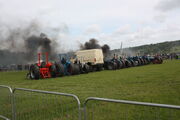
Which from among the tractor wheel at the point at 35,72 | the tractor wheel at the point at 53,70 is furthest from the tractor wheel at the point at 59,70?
the tractor wheel at the point at 35,72

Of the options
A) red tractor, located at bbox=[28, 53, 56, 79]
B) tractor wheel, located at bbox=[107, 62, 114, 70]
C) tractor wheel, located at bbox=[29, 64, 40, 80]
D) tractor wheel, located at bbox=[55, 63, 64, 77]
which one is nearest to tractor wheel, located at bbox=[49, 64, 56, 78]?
red tractor, located at bbox=[28, 53, 56, 79]

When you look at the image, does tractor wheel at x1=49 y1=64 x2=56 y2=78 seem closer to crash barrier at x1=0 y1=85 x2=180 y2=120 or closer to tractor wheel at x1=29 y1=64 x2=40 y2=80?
tractor wheel at x1=29 y1=64 x2=40 y2=80

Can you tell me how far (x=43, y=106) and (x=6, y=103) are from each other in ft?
4.87

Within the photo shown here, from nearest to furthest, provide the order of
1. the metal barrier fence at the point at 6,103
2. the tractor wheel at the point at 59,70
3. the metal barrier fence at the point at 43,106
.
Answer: the metal barrier fence at the point at 43,106
the metal barrier fence at the point at 6,103
the tractor wheel at the point at 59,70

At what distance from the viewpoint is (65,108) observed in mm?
4152

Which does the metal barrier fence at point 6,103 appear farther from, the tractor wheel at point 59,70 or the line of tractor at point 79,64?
the tractor wheel at point 59,70

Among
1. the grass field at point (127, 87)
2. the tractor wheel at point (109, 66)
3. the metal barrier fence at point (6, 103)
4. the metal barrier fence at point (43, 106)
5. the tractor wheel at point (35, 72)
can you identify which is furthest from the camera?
the tractor wheel at point (109, 66)

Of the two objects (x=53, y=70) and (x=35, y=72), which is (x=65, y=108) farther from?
(x=53, y=70)

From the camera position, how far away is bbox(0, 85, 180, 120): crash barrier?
2.73 m

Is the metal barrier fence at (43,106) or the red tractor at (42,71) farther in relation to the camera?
the red tractor at (42,71)

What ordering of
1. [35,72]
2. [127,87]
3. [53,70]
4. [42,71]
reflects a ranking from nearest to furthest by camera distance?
[127,87] → [35,72] → [42,71] → [53,70]

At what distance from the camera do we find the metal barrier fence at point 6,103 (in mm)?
4929

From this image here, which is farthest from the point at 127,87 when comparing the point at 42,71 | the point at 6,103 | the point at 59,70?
the point at 42,71

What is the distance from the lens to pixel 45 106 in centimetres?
418
